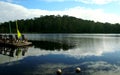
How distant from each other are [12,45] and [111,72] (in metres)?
40.1

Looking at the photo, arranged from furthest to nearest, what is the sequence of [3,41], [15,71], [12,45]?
[3,41], [12,45], [15,71]

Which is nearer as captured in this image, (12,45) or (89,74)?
(89,74)

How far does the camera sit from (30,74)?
81.5ft

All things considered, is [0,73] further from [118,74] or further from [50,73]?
[118,74]

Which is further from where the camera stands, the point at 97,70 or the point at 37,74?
the point at 97,70

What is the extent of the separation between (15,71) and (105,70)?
11516 mm

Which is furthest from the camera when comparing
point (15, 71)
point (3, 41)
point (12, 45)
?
point (3, 41)

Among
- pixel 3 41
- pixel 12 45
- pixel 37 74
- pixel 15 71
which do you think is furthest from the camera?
pixel 3 41

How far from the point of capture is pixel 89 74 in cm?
2519

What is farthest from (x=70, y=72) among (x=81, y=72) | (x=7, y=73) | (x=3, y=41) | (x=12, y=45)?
(x=3, y=41)

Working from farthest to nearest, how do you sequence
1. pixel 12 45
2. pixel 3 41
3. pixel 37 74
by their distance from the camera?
pixel 3 41, pixel 12 45, pixel 37 74

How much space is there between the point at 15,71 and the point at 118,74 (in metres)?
12.5

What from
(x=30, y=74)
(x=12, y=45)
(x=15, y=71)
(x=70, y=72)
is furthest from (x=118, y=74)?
(x=12, y=45)

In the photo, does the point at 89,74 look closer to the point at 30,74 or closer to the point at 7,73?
the point at 30,74
